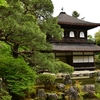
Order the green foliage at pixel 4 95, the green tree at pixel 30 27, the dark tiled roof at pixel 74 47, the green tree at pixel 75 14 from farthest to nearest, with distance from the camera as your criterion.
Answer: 1. the green tree at pixel 75 14
2. the dark tiled roof at pixel 74 47
3. the green tree at pixel 30 27
4. the green foliage at pixel 4 95

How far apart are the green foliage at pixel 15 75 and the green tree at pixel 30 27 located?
1.39m

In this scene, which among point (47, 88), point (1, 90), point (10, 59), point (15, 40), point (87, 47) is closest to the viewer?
point (1, 90)

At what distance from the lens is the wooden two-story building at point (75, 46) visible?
26.5m

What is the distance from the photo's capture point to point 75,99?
1238 centimetres

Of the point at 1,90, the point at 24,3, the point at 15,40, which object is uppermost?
the point at 24,3

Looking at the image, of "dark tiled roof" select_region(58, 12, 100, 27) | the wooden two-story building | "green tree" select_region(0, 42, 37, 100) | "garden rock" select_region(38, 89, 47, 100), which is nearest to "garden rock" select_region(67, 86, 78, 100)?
"garden rock" select_region(38, 89, 47, 100)

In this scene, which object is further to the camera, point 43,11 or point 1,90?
point 43,11

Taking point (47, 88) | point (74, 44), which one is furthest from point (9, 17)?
point (74, 44)

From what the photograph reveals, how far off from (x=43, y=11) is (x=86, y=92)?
487 cm

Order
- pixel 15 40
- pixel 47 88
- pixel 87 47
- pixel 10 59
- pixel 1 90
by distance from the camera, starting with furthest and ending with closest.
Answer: pixel 87 47
pixel 47 88
pixel 15 40
pixel 10 59
pixel 1 90

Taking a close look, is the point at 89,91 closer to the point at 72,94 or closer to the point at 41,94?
the point at 72,94

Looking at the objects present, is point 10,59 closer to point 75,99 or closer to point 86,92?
point 75,99

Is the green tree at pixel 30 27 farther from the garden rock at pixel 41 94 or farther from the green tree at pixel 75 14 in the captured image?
the green tree at pixel 75 14

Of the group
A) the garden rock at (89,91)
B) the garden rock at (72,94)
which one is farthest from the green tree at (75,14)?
the garden rock at (72,94)
